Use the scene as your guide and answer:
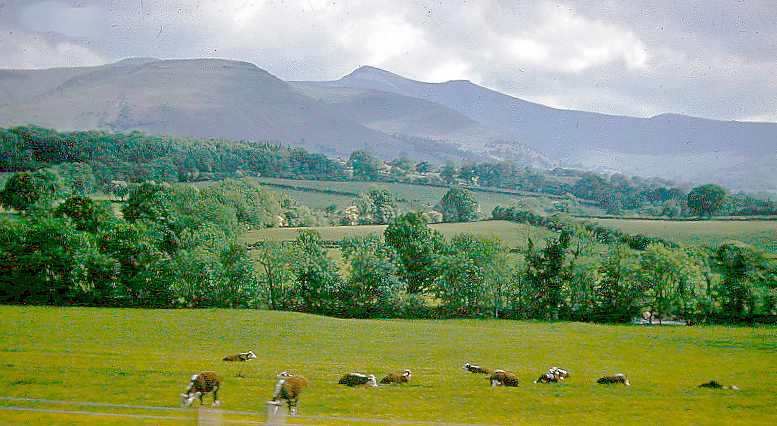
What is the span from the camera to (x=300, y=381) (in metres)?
16.4

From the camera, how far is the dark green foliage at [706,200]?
2805 inches

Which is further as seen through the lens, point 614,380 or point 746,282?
point 746,282

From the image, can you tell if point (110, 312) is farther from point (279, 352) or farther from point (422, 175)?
point (422, 175)

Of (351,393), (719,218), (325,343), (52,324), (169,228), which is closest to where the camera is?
(351,393)

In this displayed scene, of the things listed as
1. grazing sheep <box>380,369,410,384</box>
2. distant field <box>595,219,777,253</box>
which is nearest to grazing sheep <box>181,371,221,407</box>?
grazing sheep <box>380,369,410,384</box>

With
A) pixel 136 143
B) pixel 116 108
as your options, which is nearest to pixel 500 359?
pixel 136 143

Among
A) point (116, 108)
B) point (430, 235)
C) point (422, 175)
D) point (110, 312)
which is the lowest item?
point (110, 312)

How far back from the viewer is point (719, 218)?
67000 mm

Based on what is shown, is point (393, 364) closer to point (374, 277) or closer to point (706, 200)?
point (374, 277)

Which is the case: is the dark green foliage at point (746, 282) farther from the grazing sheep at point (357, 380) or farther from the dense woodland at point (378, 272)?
the grazing sheep at point (357, 380)

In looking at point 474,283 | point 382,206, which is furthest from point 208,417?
point 382,206

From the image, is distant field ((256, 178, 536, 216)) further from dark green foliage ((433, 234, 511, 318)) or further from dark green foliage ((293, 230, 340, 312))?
dark green foliage ((293, 230, 340, 312))

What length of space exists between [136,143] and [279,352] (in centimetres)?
8685

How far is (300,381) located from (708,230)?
2143 inches
